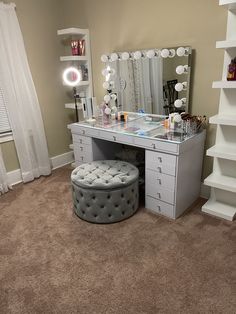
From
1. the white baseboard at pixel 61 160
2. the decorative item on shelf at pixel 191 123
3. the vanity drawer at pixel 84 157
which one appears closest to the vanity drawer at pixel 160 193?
the decorative item on shelf at pixel 191 123

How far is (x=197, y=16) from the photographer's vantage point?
2.31 m

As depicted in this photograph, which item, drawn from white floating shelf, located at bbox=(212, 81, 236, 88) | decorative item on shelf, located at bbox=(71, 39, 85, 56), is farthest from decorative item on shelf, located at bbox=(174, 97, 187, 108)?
decorative item on shelf, located at bbox=(71, 39, 85, 56)

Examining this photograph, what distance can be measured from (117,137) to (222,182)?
3.55ft

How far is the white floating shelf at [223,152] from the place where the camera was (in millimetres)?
2170

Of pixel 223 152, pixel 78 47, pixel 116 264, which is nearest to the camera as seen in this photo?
pixel 116 264

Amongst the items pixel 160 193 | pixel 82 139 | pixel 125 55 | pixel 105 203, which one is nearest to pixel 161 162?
pixel 160 193

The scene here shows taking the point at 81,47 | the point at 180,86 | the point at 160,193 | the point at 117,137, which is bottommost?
the point at 160,193

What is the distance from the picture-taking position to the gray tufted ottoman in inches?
87.7

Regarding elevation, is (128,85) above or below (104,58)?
below

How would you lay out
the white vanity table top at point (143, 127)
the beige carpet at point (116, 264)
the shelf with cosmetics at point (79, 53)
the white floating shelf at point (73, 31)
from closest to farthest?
the beige carpet at point (116, 264) < the white vanity table top at point (143, 127) < the white floating shelf at point (73, 31) < the shelf with cosmetics at point (79, 53)

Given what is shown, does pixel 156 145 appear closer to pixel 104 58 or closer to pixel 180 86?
pixel 180 86

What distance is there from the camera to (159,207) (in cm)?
245

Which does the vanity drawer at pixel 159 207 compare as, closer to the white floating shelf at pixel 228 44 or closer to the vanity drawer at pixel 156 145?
the vanity drawer at pixel 156 145

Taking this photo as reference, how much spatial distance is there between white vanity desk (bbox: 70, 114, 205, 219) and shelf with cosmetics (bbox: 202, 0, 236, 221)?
0.16 m
